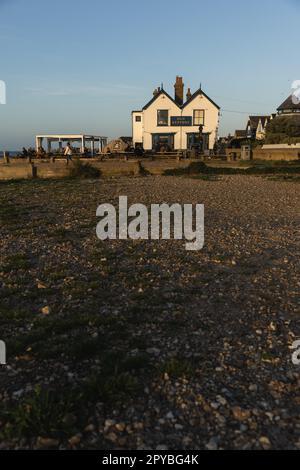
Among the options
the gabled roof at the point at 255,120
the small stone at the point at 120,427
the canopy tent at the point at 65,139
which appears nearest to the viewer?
the small stone at the point at 120,427

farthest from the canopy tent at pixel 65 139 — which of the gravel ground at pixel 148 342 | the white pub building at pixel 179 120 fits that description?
the gravel ground at pixel 148 342

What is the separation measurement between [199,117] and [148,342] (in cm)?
5887

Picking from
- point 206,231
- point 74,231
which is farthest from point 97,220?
point 206,231

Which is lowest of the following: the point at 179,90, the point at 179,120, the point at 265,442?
the point at 265,442

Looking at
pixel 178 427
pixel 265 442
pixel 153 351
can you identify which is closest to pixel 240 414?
pixel 265 442

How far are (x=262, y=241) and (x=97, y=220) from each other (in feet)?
19.0

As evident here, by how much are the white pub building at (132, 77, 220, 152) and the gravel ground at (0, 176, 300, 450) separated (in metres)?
51.6

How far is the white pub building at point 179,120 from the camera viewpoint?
2387 inches

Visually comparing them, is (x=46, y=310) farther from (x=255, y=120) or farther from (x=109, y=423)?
(x=255, y=120)

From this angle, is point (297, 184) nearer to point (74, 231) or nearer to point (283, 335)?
point (74, 231)

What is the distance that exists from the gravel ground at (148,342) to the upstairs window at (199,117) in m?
51.7

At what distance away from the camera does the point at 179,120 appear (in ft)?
200

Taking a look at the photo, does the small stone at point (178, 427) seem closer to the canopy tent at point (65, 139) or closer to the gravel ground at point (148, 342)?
the gravel ground at point (148, 342)

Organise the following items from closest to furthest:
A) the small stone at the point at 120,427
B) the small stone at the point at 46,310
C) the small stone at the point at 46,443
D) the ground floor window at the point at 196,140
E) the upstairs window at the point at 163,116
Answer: the small stone at the point at 46,443
the small stone at the point at 120,427
the small stone at the point at 46,310
the ground floor window at the point at 196,140
the upstairs window at the point at 163,116
